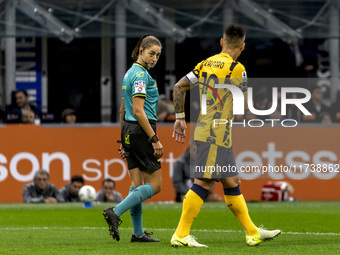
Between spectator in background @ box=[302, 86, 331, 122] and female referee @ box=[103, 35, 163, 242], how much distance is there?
10241 millimetres

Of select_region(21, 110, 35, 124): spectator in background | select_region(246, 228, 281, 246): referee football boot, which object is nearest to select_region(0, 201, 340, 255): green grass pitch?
select_region(246, 228, 281, 246): referee football boot

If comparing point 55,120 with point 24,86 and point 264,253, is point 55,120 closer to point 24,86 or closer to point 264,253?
point 24,86

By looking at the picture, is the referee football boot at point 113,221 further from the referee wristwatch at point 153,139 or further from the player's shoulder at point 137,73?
the player's shoulder at point 137,73

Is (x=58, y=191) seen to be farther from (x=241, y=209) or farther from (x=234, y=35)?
(x=234, y=35)

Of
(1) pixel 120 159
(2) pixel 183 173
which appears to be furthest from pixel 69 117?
(2) pixel 183 173

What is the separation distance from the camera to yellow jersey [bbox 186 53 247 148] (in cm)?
898

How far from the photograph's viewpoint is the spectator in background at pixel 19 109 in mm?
19094

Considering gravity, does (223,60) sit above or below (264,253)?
above

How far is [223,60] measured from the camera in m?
9.02

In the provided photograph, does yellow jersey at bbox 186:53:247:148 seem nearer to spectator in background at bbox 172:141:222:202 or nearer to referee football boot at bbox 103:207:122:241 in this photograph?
referee football boot at bbox 103:207:122:241

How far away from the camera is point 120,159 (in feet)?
60.6

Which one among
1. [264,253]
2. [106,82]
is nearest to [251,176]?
[106,82]

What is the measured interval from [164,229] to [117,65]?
520 inches

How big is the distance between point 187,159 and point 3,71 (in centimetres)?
879
